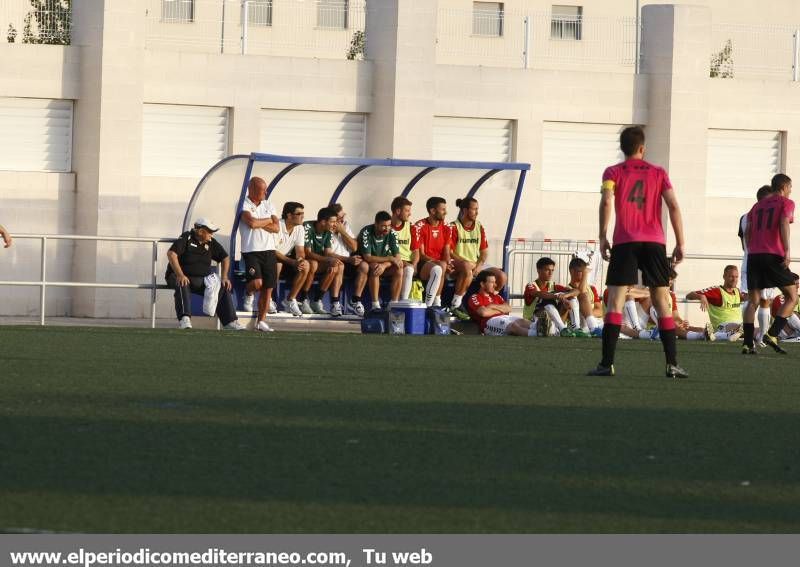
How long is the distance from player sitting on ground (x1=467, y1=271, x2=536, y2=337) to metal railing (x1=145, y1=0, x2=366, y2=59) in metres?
9.80

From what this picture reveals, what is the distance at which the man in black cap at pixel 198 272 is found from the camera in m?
21.0

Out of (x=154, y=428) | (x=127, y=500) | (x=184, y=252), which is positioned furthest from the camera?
(x=184, y=252)

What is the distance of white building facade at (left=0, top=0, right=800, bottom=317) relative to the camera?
96.8ft

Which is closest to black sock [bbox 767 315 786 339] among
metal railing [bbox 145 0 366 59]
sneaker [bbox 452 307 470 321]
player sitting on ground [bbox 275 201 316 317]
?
sneaker [bbox 452 307 470 321]

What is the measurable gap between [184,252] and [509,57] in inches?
478

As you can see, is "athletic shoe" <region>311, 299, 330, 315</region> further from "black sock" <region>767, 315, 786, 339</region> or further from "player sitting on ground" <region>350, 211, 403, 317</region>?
"black sock" <region>767, 315, 786, 339</region>

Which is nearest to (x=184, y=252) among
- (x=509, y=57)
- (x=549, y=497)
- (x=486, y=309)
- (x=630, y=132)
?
(x=486, y=309)

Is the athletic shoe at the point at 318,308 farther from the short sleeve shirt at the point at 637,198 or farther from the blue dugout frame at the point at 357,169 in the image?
the short sleeve shirt at the point at 637,198

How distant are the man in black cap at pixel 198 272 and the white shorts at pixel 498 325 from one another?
10.3 ft

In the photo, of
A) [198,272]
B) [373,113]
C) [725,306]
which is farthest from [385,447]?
[373,113]

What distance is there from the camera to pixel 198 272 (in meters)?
21.2

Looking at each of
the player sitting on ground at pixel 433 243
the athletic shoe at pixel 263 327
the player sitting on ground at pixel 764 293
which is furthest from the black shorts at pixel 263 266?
the player sitting on ground at pixel 764 293
